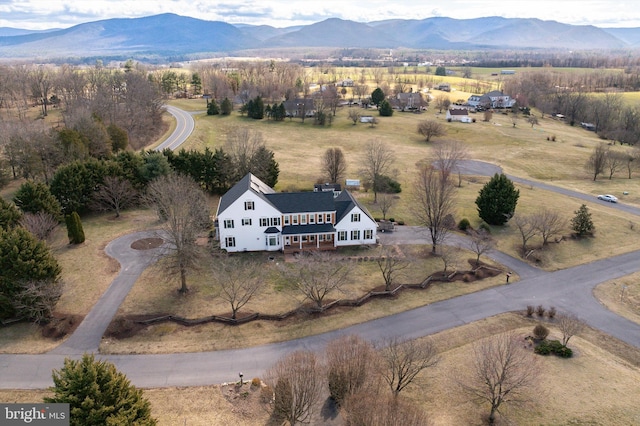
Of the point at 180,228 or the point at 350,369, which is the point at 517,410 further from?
the point at 180,228

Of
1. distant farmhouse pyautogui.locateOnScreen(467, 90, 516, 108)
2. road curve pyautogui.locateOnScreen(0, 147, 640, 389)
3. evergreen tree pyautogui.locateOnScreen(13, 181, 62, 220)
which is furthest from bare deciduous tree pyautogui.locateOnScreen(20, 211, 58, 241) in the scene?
distant farmhouse pyautogui.locateOnScreen(467, 90, 516, 108)

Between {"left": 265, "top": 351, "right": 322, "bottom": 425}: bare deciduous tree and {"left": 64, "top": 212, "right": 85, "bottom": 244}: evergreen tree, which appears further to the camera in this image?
{"left": 64, "top": 212, "right": 85, "bottom": 244}: evergreen tree

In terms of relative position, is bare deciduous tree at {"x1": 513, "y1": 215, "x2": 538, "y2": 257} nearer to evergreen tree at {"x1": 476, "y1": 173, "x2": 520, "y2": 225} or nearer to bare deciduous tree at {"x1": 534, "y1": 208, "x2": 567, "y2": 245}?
bare deciduous tree at {"x1": 534, "y1": 208, "x2": 567, "y2": 245}

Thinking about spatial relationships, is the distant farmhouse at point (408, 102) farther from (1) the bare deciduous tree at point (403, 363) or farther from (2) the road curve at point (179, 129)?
(1) the bare deciduous tree at point (403, 363)

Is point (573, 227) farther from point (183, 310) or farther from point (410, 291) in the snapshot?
point (183, 310)

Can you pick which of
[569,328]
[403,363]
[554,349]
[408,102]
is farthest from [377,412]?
[408,102]

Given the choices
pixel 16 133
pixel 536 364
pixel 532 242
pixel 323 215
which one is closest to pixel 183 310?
pixel 323 215

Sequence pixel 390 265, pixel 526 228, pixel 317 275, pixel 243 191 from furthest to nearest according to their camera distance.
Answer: pixel 526 228 < pixel 243 191 < pixel 317 275 < pixel 390 265
